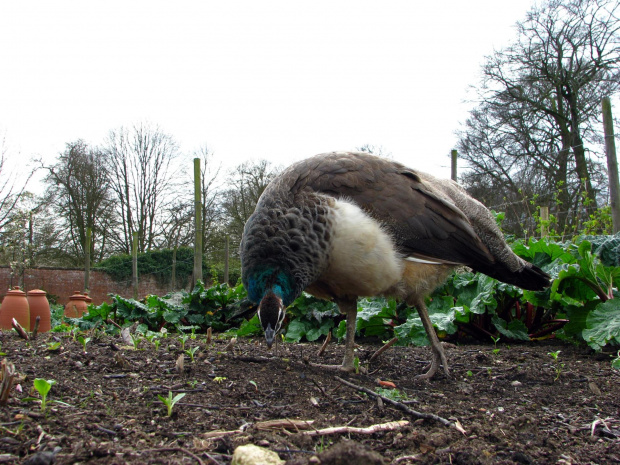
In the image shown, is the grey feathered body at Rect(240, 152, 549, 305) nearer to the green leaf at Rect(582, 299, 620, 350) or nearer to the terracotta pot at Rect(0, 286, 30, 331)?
the green leaf at Rect(582, 299, 620, 350)

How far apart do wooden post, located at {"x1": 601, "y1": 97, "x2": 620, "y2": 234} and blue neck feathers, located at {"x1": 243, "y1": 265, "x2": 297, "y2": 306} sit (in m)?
5.91

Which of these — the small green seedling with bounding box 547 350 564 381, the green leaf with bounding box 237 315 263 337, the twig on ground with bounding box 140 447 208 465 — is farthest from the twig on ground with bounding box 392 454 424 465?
the green leaf with bounding box 237 315 263 337

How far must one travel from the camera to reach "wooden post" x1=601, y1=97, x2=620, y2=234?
678 centimetres

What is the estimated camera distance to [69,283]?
2119cm

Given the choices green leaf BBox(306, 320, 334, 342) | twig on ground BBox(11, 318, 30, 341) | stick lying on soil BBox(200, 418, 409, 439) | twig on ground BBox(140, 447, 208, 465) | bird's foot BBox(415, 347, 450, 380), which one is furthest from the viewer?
green leaf BBox(306, 320, 334, 342)

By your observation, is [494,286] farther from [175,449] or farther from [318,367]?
[175,449]

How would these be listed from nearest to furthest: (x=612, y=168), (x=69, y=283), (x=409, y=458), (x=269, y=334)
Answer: (x=409, y=458), (x=269, y=334), (x=612, y=168), (x=69, y=283)

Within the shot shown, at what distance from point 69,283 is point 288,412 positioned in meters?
22.0

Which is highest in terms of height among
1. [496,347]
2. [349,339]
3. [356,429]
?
[349,339]

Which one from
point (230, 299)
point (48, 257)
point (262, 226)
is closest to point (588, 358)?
point (262, 226)

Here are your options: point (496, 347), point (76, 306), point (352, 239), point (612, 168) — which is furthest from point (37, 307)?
point (612, 168)

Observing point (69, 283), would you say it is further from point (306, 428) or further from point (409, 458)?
point (409, 458)

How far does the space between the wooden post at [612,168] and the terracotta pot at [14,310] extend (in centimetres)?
806

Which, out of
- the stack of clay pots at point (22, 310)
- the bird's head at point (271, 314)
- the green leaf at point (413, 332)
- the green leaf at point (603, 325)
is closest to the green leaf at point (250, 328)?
the green leaf at point (413, 332)
